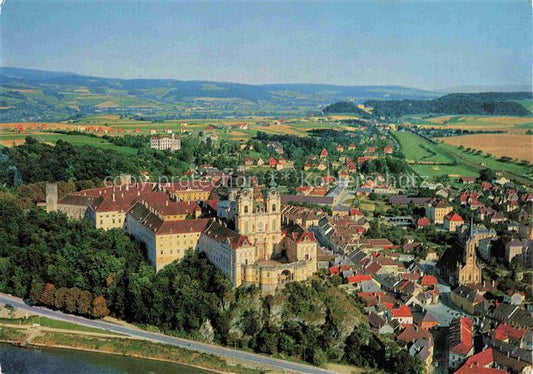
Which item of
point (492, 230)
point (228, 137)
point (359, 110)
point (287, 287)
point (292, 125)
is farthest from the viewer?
point (359, 110)

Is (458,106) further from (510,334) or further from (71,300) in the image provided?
(71,300)

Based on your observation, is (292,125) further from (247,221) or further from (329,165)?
(247,221)

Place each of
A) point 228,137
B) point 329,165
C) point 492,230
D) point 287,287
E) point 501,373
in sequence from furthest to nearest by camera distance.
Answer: point 228,137
point 329,165
point 492,230
point 287,287
point 501,373

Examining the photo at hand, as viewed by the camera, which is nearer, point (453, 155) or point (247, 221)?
point (247, 221)

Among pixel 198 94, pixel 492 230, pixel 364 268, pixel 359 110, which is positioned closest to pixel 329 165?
pixel 492 230

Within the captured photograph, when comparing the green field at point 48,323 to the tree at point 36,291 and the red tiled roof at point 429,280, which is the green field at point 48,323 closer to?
the tree at point 36,291

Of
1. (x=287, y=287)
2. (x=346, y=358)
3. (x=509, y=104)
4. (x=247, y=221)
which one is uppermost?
(x=509, y=104)

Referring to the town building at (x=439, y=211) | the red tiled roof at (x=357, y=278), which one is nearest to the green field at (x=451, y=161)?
the town building at (x=439, y=211)

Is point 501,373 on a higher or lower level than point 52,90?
lower
